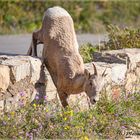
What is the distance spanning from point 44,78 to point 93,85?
2.92ft

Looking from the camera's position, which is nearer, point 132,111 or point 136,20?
point 132,111

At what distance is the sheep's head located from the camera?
30.1 feet

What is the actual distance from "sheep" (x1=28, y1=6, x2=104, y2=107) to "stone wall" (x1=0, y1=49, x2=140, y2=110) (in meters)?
0.19

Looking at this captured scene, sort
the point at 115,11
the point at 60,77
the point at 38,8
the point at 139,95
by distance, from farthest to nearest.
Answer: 1. the point at 115,11
2. the point at 38,8
3. the point at 139,95
4. the point at 60,77

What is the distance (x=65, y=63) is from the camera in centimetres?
965

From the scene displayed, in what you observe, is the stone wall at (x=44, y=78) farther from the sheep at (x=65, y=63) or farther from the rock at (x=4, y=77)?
the sheep at (x=65, y=63)

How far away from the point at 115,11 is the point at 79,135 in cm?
1836

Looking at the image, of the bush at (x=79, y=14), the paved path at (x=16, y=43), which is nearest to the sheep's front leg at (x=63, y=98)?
the paved path at (x=16, y=43)

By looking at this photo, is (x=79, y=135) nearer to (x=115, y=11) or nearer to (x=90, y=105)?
(x=90, y=105)

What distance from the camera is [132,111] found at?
31.7 feet

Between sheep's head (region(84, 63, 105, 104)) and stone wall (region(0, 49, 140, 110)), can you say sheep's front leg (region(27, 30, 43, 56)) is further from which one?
sheep's head (region(84, 63, 105, 104))

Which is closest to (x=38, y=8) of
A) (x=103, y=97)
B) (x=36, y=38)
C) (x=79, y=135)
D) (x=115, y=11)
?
(x=115, y=11)

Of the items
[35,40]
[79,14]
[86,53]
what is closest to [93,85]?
[35,40]

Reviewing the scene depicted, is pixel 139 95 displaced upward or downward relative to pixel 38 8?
upward
